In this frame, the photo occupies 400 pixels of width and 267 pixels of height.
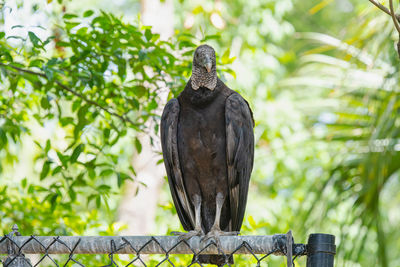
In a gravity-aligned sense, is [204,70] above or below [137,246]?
above

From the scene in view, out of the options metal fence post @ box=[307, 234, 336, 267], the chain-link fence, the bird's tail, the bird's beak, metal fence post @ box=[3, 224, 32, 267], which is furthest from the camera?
the bird's beak

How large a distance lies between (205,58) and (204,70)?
56 millimetres

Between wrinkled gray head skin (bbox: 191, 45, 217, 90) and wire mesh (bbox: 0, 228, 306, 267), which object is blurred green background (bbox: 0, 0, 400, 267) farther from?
wire mesh (bbox: 0, 228, 306, 267)

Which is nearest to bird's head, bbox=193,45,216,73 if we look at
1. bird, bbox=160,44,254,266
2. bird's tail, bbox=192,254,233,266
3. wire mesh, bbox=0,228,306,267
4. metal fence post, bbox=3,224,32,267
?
bird, bbox=160,44,254,266

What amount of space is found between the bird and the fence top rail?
79 centimetres

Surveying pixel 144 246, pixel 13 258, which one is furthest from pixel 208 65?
pixel 13 258

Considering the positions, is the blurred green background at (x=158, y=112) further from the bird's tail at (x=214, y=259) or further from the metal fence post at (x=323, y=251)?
the metal fence post at (x=323, y=251)

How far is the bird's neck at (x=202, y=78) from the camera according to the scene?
97.9 inches

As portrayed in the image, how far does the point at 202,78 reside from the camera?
249 centimetres

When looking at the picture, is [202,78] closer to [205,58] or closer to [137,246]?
[205,58]

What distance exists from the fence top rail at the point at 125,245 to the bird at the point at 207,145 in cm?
79

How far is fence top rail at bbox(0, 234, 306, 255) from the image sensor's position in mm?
1525

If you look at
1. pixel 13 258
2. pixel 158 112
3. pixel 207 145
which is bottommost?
pixel 13 258

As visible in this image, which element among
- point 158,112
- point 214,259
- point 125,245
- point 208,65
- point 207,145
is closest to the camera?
point 125,245
